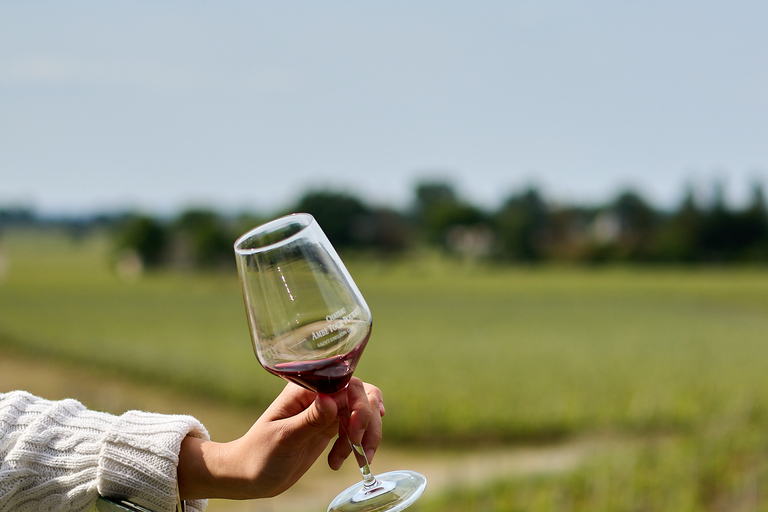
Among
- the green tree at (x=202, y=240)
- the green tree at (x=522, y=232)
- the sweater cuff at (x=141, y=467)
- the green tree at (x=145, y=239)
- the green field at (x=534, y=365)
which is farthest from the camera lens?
the green tree at (x=522, y=232)

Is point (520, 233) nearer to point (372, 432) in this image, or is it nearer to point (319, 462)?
point (319, 462)

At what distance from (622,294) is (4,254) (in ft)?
89.2

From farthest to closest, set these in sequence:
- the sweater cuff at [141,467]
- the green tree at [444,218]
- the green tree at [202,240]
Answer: the green tree at [444,218] → the green tree at [202,240] → the sweater cuff at [141,467]

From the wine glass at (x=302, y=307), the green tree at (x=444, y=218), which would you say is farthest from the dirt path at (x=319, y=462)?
the green tree at (x=444, y=218)

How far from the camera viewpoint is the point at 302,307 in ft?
3.60

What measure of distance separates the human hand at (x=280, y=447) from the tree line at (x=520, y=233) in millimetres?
35963

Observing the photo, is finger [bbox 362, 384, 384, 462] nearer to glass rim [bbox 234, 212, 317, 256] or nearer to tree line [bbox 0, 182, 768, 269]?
glass rim [bbox 234, 212, 317, 256]

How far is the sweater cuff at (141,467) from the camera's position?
121 cm

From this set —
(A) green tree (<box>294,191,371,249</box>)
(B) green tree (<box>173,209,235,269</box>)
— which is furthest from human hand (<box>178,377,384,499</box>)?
(A) green tree (<box>294,191,371,249</box>)

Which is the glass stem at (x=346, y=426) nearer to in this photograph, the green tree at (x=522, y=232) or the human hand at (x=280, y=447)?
the human hand at (x=280, y=447)

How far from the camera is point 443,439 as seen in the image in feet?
27.8

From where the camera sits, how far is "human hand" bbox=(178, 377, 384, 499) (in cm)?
112

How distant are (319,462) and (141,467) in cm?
720

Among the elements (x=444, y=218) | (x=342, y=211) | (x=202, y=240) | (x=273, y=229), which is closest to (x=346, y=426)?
(x=273, y=229)
